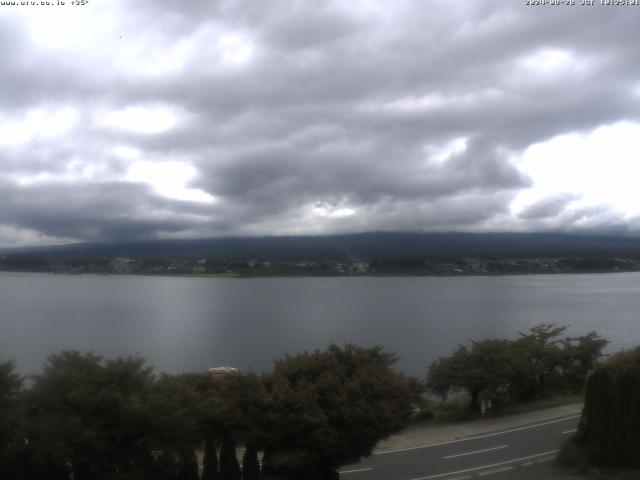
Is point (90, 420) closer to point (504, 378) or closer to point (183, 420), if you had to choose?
point (183, 420)

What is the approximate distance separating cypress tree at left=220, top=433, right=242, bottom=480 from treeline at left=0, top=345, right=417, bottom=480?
0.02 metres

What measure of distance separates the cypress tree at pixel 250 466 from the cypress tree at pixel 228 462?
15 centimetres

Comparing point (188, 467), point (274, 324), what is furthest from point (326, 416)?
point (274, 324)

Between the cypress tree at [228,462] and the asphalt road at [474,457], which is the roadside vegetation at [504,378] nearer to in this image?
the asphalt road at [474,457]

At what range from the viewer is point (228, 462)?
1562cm

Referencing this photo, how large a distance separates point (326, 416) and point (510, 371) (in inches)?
662

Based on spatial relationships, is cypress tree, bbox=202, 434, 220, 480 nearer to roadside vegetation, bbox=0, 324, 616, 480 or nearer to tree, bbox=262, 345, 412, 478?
roadside vegetation, bbox=0, 324, 616, 480

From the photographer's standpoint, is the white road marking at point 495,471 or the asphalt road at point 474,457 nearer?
the white road marking at point 495,471

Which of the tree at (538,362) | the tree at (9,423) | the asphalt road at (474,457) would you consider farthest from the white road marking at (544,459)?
the tree at (9,423)

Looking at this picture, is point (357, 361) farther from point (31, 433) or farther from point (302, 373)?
point (31, 433)

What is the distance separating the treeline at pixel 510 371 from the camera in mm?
29562

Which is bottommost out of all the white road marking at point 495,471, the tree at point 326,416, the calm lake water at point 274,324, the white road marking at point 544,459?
the calm lake water at point 274,324

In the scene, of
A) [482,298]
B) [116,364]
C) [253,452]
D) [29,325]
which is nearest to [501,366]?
[253,452]

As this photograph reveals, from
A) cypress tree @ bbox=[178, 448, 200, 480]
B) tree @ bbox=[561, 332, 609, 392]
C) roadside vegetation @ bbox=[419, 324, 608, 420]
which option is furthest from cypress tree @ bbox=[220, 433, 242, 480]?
tree @ bbox=[561, 332, 609, 392]
